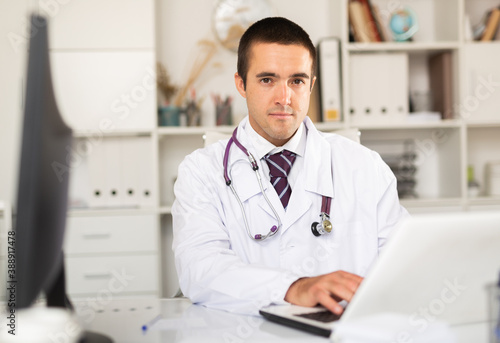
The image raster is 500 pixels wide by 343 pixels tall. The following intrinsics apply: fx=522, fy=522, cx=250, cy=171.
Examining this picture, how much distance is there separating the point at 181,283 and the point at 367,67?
2.02 meters

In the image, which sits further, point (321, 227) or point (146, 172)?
point (146, 172)

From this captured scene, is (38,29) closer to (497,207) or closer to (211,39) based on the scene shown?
(211,39)

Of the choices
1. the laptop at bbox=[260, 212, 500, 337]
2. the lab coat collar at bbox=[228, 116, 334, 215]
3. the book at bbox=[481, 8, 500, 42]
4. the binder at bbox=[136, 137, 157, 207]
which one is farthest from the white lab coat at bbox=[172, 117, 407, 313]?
the book at bbox=[481, 8, 500, 42]

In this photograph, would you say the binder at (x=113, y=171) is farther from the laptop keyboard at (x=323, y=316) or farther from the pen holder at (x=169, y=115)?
the laptop keyboard at (x=323, y=316)

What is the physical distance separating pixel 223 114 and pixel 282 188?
4.83 ft

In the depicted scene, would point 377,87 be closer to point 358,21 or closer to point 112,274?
point 358,21

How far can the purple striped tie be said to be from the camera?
1.49 m

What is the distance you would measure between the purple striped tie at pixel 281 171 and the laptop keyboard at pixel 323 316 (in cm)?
56

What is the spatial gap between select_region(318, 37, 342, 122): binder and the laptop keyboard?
79.0 inches

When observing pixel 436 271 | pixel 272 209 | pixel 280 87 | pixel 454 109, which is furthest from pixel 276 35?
pixel 454 109

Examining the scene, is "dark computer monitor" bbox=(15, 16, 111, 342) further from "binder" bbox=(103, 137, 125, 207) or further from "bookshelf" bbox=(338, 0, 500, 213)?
"bookshelf" bbox=(338, 0, 500, 213)

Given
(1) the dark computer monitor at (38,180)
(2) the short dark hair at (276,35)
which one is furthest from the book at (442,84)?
(1) the dark computer monitor at (38,180)

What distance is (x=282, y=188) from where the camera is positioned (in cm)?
150

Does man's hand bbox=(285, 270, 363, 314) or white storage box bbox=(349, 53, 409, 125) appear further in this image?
white storage box bbox=(349, 53, 409, 125)
